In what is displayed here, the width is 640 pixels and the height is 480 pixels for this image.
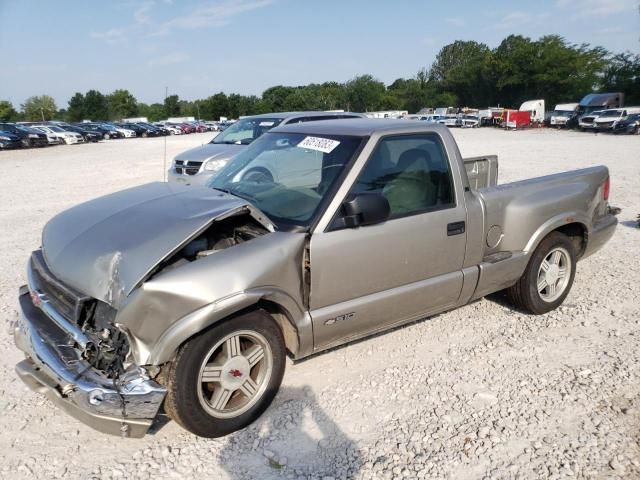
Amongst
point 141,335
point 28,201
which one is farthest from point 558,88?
point 141,335

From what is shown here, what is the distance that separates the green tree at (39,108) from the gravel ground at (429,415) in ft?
339

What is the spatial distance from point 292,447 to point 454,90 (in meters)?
95.3

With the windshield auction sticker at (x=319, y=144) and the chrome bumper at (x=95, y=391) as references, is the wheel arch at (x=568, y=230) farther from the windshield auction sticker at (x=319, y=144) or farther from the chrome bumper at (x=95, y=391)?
the chrome bumper at (x=95, y=391)

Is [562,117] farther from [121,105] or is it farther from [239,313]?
[121,105]

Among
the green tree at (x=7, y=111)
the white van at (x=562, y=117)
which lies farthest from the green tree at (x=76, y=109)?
the white van at (x=562, y=117)

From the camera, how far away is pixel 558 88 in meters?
68.7

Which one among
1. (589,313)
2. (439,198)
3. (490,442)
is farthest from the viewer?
(589,313)

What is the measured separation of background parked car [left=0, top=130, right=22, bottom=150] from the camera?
28350 mm

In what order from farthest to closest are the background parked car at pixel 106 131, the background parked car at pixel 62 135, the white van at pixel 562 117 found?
the white van at pixel 562 117, the background parked car at pixel 106 131, the background parked car at pixel 62 135

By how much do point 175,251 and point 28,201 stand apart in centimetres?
1017

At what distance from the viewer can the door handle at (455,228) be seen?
3.72 m

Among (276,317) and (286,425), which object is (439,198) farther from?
(286,425)

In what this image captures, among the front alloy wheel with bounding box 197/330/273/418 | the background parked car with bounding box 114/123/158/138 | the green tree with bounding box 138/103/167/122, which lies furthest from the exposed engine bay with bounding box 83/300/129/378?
the green tree with bounding box 138/103/167/122

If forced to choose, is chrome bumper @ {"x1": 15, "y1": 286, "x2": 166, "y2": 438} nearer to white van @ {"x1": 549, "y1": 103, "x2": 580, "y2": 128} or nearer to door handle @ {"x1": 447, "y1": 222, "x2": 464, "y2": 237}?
door handle @ {"x1": 447, "y1": 222, "x2": 464, "y2": 237}
